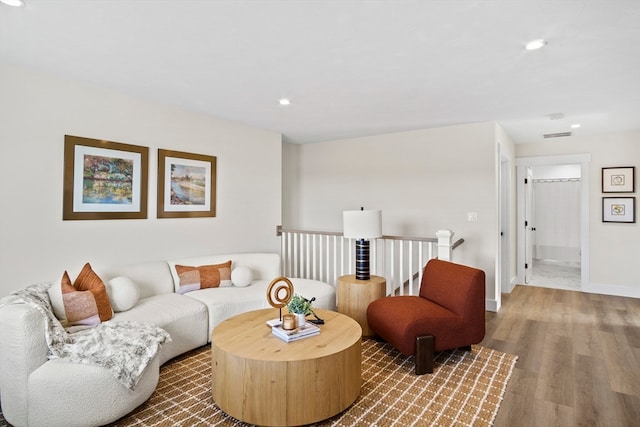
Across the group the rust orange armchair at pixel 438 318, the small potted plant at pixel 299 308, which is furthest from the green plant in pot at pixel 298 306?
the rust orange armchair at pixel 438 318

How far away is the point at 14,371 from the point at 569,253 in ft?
31.0

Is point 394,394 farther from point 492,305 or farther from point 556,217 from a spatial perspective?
point 556,217

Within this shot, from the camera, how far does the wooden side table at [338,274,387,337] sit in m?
3.25

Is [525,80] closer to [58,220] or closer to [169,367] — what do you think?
[169,367]

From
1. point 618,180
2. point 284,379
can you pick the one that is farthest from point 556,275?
point 284,379

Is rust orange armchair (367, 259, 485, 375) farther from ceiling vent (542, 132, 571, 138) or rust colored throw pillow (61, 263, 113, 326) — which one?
ceiling vent (542, 132, 571, 138)

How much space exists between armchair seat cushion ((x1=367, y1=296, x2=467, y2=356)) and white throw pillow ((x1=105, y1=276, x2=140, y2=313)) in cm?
204

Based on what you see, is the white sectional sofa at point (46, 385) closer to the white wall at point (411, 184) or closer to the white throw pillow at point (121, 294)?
the white throw pillow at point (121, 294)

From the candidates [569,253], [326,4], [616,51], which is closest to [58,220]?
[326,4]

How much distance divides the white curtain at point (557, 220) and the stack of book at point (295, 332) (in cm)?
776

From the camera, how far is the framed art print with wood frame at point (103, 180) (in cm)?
290

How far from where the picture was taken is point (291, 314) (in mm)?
2307

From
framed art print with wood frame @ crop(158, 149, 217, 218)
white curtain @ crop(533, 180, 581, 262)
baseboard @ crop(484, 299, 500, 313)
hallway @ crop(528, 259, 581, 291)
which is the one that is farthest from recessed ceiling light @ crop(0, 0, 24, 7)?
white curtain @ crop(533, 180, 581, 262)

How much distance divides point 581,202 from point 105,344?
6.34 meters
